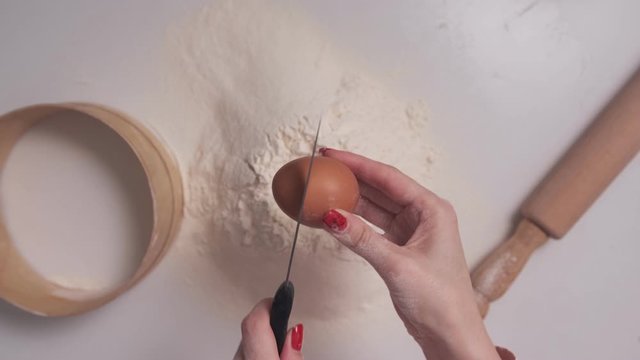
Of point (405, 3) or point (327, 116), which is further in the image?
point (405, 3)

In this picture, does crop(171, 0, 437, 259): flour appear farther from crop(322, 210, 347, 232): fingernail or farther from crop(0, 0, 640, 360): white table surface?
crop(322, 210, 347, 232): fingernail

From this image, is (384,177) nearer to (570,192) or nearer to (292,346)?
(292,346)

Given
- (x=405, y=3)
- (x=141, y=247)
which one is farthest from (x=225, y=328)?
(x=405, y=3)

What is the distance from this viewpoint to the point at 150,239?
3.18 feet

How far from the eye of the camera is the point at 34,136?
1.00 metres

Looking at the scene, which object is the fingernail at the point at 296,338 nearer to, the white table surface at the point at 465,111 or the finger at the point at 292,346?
the finger at the point at 292,346

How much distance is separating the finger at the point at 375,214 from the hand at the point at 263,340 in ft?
0.99

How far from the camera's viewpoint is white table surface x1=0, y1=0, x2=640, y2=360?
1062 millimetres

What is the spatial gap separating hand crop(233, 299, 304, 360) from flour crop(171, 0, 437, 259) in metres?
0.23

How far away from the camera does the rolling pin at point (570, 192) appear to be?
1012 millimetres

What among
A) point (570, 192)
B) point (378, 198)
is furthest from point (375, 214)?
point (570, 192)

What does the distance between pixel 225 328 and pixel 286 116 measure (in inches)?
19.1

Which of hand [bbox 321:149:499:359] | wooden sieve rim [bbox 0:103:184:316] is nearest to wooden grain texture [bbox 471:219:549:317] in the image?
hand [bbox 321:149:499:359]

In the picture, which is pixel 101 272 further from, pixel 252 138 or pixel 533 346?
pixel 533 346
